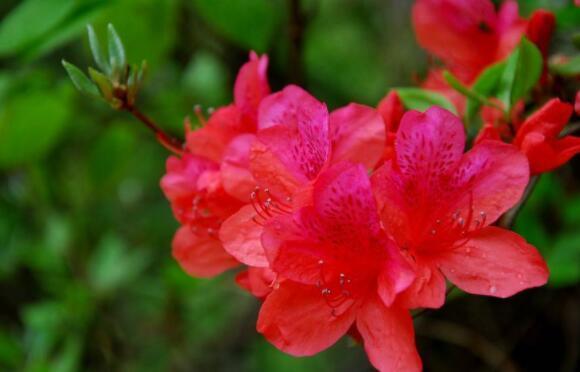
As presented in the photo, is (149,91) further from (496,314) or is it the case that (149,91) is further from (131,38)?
(496,314)

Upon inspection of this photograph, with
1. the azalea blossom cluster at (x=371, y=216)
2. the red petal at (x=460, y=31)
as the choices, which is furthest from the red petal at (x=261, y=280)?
the red petal at (x=460, y=31)

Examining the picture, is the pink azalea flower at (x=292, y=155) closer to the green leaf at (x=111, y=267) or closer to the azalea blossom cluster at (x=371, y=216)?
the azalea blossom cluster at (x=371, y=216)

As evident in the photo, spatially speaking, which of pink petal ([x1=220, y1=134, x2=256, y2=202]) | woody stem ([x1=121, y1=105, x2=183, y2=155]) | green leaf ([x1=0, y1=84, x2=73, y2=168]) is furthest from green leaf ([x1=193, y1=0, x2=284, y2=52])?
pink petal ([x1=220, y1=134, x2=256, y2=202])

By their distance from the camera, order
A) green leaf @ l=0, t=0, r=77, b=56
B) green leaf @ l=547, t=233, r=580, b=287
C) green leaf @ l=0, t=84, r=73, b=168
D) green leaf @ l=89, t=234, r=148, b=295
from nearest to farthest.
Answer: green leaf @ l=0, t=0, r=77, b=56
green leaf @ l=547, t=233, r=580, b=287
green leaf @ l=0, t=84, r=73, b=168
green leaf @ l=89, t=234, r=148, b=295

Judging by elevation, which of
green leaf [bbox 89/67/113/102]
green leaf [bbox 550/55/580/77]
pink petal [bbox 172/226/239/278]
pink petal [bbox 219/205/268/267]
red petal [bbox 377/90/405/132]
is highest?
green leaf [bbox 89/67/113/102]

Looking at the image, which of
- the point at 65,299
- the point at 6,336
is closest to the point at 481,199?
the point at 65,299

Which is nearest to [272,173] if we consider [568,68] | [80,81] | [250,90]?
[250,90]

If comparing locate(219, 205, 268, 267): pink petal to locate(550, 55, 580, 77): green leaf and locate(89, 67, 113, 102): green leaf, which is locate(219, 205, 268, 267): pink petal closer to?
locate(89, 67, 113, 102): green leaf

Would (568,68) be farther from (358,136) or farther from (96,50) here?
(96,50)
